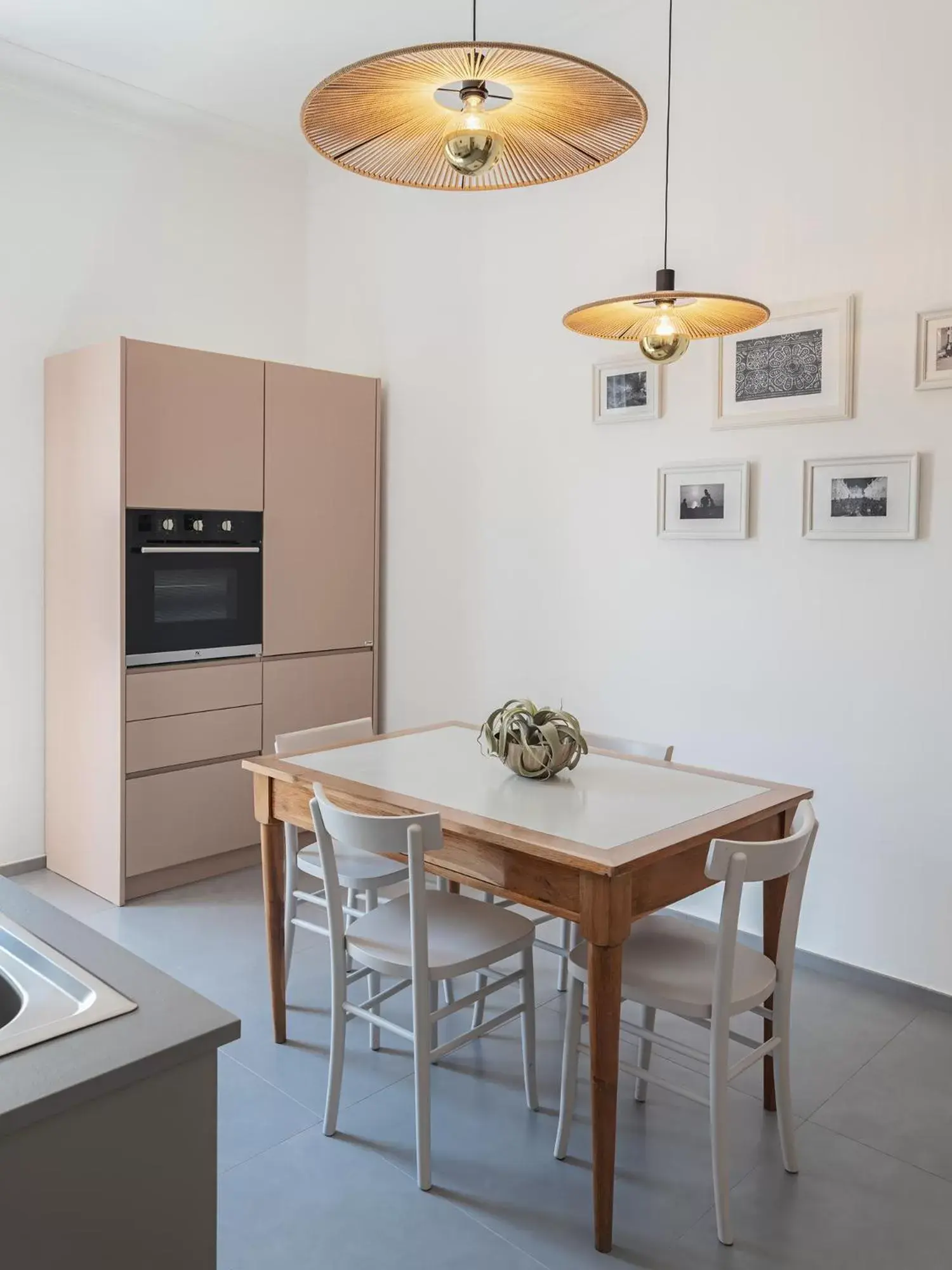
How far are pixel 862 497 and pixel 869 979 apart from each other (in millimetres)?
1469

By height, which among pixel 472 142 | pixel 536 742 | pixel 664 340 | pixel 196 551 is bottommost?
pixel 536 742

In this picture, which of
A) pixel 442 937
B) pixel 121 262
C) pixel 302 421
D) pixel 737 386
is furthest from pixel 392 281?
pixel 442 937

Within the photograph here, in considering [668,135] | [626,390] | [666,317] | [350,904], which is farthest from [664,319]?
[350,904]

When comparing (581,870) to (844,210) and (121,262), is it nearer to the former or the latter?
(844,210)

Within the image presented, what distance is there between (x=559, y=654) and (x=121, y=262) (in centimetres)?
240

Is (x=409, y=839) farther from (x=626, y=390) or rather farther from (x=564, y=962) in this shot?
(x=626, y=390)

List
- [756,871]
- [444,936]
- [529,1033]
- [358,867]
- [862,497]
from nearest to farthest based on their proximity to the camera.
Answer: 1. [756,871]
2. [444,936]
3. [529,1033]
4. [358,867]
5. [862,497]

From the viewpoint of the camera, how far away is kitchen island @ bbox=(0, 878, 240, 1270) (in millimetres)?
1000

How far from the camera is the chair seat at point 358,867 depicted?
9.16ft

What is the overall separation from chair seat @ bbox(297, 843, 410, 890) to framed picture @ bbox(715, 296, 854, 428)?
1796 mm

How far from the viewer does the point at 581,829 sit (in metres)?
2.09

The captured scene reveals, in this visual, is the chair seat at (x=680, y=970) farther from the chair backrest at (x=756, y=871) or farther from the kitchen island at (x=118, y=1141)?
the kitchen island at (x=118, y=1141)

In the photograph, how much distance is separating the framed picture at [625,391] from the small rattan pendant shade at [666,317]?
941 mm

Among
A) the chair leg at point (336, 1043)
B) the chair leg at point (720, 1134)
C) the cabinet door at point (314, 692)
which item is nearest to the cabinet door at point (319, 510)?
the cabinet door at point (314, 692)
